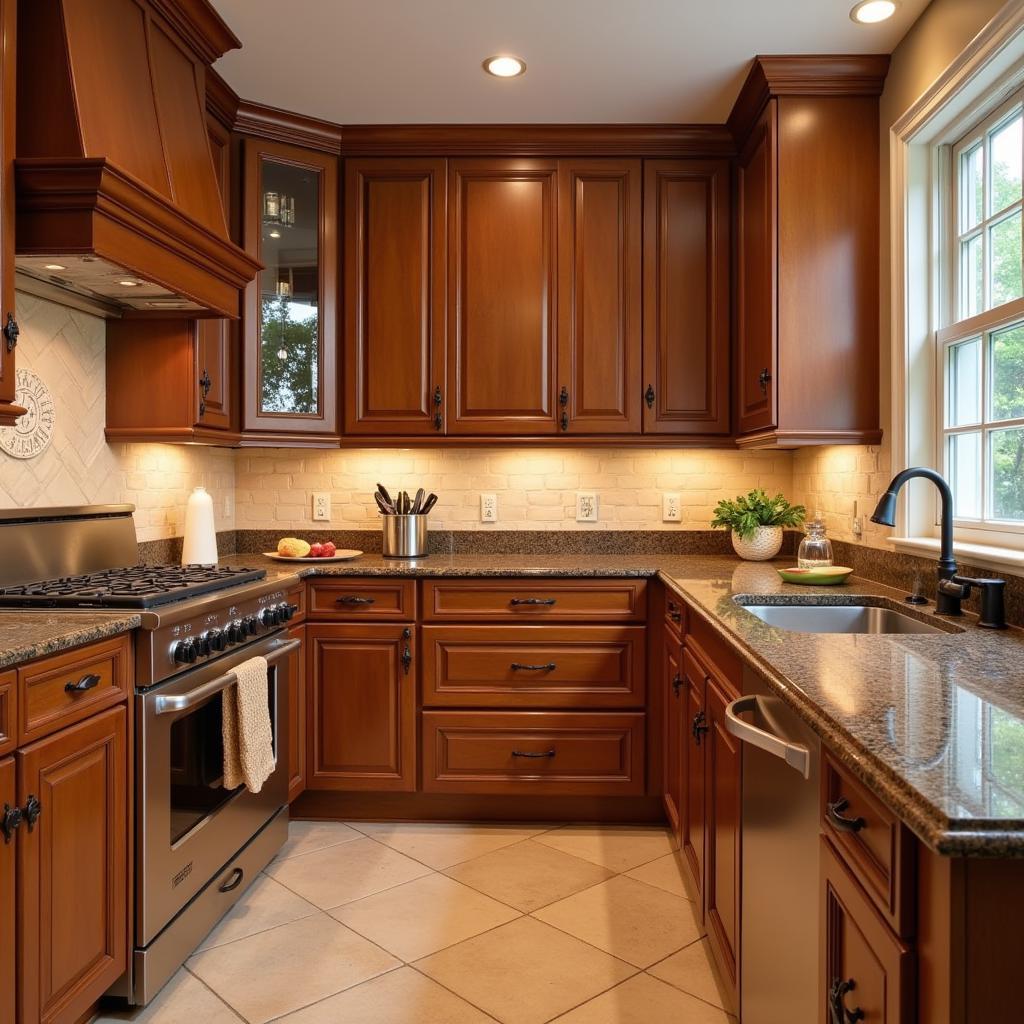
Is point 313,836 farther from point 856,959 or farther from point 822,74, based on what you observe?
point 822,74

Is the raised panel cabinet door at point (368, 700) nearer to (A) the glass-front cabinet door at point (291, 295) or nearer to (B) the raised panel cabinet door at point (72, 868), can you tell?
(A) the glass-front cabinet door at point (291, 295)

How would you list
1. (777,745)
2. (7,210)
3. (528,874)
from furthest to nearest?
1. (528,874)
2. (7,210)
3. (777,745)

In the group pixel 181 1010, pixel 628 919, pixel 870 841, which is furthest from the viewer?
pixel 628 919

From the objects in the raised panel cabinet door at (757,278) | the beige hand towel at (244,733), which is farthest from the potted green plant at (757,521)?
the beige hand towel at (244,733)

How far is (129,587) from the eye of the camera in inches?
88.0

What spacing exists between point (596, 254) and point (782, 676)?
231 centimetres

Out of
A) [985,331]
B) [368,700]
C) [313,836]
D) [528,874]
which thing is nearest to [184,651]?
[368,700]

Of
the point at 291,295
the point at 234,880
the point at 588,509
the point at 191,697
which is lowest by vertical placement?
the point at 234,880

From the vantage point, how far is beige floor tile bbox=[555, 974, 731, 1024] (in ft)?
6.44

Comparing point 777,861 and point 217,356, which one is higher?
point 217,356

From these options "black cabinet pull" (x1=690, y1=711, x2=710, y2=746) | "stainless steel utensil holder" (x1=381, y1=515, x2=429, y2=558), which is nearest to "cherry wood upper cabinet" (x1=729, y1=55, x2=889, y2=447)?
"black cabinet pull" (x1=690, y1=711, x2=710, y2=746)

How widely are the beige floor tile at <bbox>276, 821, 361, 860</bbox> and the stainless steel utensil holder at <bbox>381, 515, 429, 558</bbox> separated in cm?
103

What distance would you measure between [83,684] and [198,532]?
1.29m

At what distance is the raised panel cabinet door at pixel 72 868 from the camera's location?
1612 millimetres
